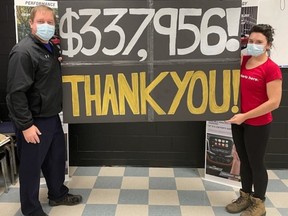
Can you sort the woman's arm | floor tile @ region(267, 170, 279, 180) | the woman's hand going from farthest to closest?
floor tile @ region(267, 170, 279, 180) → the woman's hand → the woman's arm

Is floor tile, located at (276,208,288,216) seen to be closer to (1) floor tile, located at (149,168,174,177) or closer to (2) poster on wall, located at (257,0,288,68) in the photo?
(1) floor tile, located at (149,168,174,177)

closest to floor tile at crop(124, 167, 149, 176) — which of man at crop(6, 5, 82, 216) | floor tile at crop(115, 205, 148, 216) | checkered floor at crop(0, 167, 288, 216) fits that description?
checkered floor at crop(0, 167, 288, 216)

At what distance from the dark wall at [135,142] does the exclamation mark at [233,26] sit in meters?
1.23

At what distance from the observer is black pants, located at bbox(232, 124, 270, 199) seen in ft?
7.06

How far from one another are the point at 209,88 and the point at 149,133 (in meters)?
1.24

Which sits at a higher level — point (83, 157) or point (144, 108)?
point (144, 108)

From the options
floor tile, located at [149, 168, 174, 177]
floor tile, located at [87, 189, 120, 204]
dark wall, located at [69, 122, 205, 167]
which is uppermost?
dark wall, located at [69, 122, 205, 167]

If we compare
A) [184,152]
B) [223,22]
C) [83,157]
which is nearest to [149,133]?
[184,152]

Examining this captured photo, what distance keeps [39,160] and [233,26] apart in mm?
1603

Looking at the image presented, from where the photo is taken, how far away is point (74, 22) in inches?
84.7

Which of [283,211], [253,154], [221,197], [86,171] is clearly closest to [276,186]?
[283,211]

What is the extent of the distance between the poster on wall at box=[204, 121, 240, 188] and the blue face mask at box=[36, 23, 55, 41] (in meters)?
1.61

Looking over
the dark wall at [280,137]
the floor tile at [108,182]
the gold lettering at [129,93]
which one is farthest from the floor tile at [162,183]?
the dark wall at [280,137]

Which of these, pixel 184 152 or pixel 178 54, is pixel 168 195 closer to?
pixel 184 152
